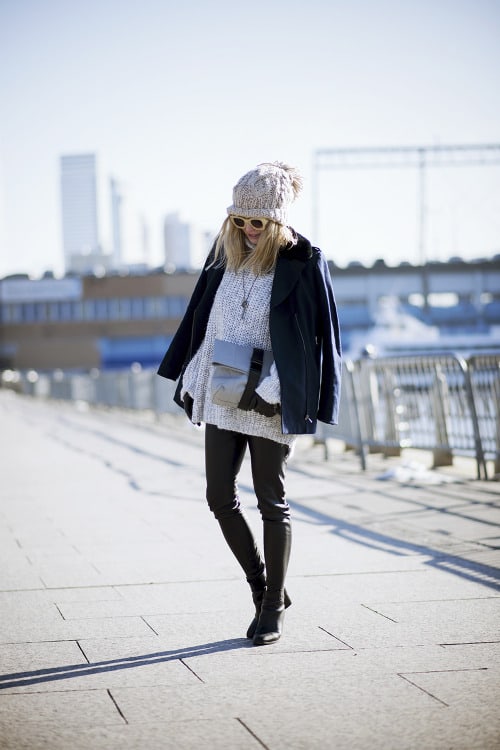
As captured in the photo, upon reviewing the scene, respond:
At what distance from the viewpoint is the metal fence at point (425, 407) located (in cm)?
997

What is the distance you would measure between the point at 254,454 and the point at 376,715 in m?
1.25

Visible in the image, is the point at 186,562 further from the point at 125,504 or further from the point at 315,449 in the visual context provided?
the point at 315,449

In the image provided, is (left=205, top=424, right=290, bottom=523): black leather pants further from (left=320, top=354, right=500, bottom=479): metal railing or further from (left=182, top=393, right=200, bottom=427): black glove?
(left=320, top=354, right=500, bottom=479): metal railing

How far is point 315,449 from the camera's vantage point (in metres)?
14.5

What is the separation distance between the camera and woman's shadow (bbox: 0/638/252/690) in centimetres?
371

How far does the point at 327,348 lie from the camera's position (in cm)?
424

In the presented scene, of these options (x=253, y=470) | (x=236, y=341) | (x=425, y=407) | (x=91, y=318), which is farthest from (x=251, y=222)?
(x=91, y=318)

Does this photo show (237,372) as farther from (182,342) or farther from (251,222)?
(251,222)

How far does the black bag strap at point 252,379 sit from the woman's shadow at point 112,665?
88 cm

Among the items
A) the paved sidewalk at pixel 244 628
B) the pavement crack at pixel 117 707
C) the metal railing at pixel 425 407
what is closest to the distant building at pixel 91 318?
the metal railing at pixel 425 407

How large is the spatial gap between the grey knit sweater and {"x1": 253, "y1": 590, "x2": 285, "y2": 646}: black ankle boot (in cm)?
58

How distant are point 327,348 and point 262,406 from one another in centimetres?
35

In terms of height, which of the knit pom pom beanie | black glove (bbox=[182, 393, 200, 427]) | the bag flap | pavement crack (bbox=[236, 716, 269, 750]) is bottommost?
pavement crack (bbox=[236, 716, 269, 750])

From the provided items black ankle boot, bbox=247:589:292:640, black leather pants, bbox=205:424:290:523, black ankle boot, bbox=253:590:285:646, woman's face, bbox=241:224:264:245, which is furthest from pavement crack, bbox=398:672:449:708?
woman's face, bbox=241:224:264:245
